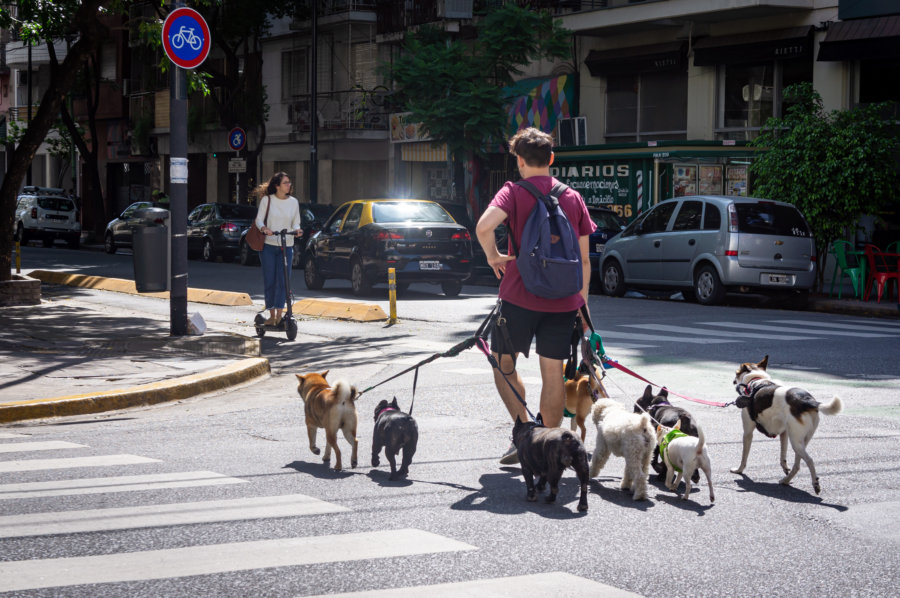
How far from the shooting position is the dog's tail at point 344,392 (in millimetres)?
6793

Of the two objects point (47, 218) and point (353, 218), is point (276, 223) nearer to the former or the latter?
point (353, 218)

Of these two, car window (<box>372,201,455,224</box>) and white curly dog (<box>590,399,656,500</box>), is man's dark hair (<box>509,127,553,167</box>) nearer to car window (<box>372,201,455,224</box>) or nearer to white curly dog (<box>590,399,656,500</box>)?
white curly dog (<box>590,399,656,500</box>)

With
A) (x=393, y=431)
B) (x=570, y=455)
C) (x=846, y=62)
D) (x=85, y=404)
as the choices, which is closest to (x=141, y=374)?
(x=85, y=404)

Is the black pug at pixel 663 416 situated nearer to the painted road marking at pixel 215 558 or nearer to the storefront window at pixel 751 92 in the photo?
the painted road marking at pixel 215 558

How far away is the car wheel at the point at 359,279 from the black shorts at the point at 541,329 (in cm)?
1385

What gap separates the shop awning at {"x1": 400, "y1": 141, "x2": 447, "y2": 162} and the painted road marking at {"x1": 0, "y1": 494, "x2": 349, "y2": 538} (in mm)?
31867

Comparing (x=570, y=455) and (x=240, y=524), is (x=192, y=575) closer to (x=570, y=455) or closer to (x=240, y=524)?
(x=240, y=524)

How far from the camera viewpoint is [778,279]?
1952 centimetres

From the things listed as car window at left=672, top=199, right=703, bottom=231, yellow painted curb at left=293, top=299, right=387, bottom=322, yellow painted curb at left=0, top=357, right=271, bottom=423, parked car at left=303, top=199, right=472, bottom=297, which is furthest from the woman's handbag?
car window at left=672, top=199, right=703, bottom=231

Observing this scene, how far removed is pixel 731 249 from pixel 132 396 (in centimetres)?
1199

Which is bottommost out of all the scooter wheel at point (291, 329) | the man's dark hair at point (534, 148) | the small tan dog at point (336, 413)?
the scooter wheel at point (291, 329)

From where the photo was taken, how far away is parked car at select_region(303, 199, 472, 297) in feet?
66.3

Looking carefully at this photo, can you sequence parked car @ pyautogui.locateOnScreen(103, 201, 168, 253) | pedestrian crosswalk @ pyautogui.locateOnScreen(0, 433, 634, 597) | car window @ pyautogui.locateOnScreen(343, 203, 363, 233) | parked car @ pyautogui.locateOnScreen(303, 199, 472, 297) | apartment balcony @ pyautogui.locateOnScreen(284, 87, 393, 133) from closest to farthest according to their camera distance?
pedestrian crosswalk @ pyautogui.locateOnScreen(0, 433, 634, 597), parked car @ pyautogui.locateOnScreen(303, 199, 472, 297), car window @ pyautogui.locateOnScreen(343, 203, 363, 233), parked car @ pyautogui.locateOnScreen(103, 201, 168, 253), apartment balcony @ pyautogui.locateOnScreen(284, 87, 393, 133)

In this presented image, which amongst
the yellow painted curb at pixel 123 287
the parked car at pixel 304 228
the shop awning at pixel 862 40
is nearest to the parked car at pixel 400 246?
the yellow painted curb at pixel 123 287
